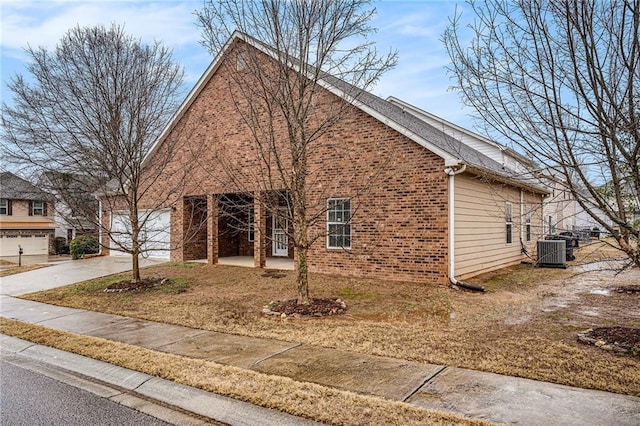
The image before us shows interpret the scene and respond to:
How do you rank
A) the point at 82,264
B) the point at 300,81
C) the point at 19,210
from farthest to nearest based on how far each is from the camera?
the point at 19,210 → the point at 82,264 → the point at 300,81

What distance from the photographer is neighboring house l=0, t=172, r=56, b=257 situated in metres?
35.3

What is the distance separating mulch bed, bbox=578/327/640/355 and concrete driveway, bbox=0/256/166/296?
13341 mm

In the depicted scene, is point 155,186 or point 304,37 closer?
point 304,37

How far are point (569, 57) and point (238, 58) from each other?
6.60 m

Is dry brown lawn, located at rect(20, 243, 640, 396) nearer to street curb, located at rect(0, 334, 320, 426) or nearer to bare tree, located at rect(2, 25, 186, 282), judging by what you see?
street curb, located at rect(0, 334, 320, 426)

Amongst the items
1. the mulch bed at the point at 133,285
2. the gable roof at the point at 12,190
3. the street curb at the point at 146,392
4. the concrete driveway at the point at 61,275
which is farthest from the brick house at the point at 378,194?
the gable roof at the point at 12,190

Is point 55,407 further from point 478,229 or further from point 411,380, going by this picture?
point 478,229

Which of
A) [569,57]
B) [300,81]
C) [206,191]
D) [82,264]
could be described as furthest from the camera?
[82,264]

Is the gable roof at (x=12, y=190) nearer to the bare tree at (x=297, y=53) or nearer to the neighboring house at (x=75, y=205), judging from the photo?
the neighboring house at (x=75, y=205)

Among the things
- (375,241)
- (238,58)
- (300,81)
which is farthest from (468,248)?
(238,58)

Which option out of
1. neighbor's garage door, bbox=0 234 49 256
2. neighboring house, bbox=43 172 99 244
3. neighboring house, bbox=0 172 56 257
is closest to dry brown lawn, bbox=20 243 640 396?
neighboring house, bbox=43 172 99 244

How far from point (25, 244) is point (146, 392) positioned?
1537 inches

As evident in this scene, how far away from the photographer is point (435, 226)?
10867 millimetres

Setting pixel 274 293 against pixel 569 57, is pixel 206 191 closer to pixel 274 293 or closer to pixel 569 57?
pixel 274 293
